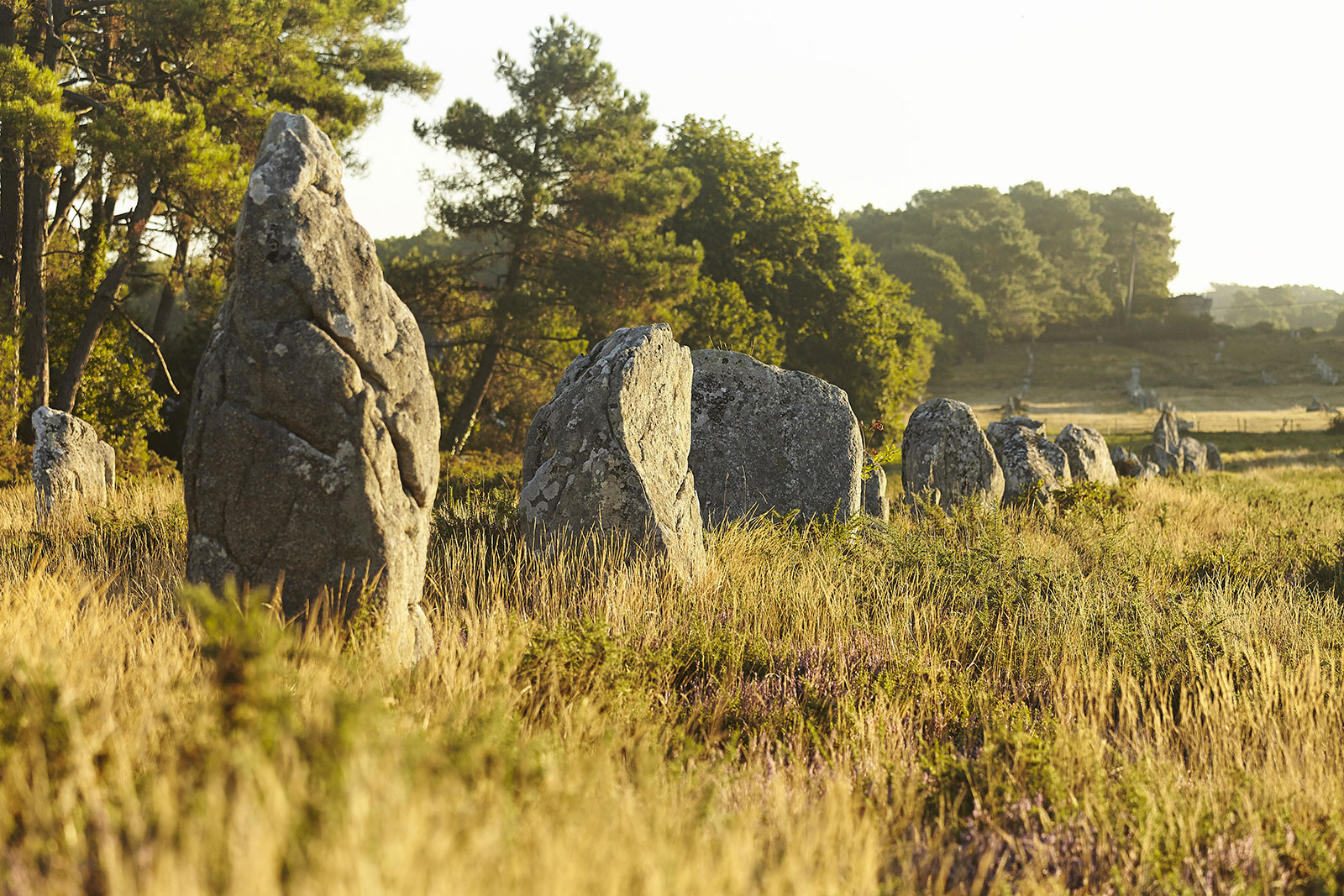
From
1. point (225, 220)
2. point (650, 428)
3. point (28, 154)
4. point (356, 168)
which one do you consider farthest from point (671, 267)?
point (650, 428)

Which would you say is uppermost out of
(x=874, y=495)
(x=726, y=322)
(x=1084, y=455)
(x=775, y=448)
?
(x=726, y=322)

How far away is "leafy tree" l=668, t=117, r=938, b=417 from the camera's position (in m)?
24.6

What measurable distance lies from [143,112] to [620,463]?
11.1m

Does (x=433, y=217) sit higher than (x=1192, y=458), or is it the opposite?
(x=433, y=217)

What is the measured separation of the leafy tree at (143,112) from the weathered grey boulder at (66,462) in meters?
4.40

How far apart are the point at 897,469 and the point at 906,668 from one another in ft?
75.4

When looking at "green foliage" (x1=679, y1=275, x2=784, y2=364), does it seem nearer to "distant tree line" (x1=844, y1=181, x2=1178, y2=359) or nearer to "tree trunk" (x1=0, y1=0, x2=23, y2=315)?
"tree trunk" (x1=0, y1=0, x2=23, y2=315)

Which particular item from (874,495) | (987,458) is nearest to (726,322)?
(987,458)

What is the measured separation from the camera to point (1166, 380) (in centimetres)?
5428

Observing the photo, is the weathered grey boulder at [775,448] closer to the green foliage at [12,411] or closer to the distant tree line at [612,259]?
the distant tree line at [612,259]

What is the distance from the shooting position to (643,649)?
4.42m

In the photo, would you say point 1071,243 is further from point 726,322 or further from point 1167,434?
point 726,322

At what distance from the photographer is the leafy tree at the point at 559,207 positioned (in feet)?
62.6

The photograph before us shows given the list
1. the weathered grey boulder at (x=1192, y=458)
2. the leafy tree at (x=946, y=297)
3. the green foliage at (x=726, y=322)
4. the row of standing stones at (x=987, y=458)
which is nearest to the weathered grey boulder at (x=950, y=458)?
the row of standing stones at (x=987, y=458)
